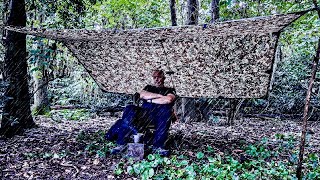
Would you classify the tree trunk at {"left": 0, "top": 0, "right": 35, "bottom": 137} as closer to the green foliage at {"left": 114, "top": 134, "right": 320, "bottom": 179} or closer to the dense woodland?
the dense woodland

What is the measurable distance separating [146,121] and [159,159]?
1.94 feet

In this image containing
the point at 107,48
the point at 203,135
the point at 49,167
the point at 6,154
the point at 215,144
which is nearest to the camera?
the point at 49,167

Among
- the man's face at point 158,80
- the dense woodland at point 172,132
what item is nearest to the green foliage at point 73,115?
the dense woodland at point 172,132

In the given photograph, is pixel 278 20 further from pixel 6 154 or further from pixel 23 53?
pixel 23 53

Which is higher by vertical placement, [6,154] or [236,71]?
[236,71]

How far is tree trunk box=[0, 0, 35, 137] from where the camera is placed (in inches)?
133

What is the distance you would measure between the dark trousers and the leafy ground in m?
0.21

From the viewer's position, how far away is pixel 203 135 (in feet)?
12.4

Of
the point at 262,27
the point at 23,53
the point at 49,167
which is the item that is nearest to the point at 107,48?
the point at 23,53

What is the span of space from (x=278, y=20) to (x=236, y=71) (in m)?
1.22

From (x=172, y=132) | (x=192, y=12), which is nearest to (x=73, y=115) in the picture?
(x=172, y=132)

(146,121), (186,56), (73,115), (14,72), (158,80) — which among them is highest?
(186,56)

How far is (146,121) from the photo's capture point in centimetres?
298

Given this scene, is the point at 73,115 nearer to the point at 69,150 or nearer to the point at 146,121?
the point at 69,150
